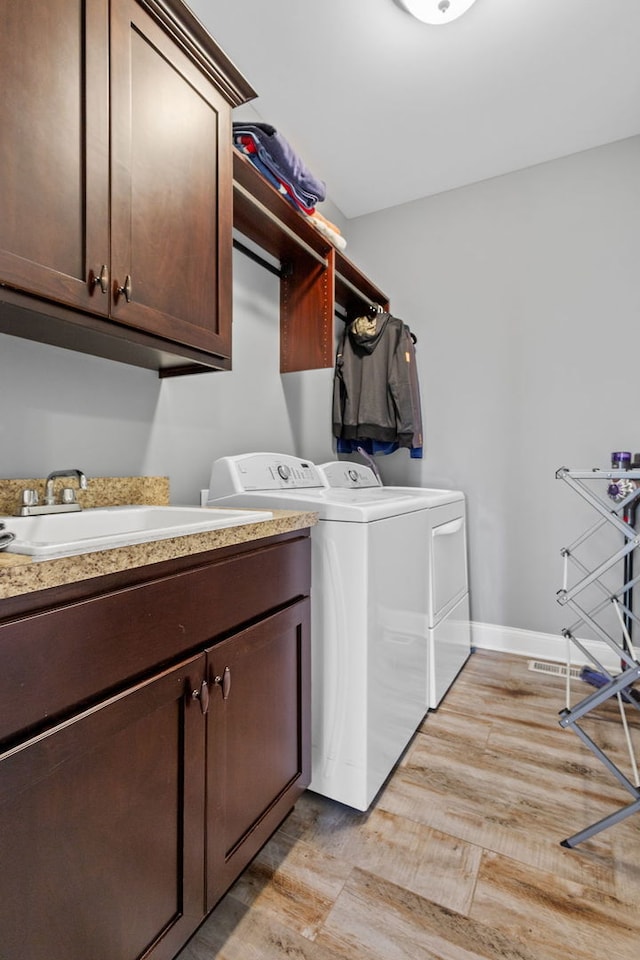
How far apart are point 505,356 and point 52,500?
2380 millimetres

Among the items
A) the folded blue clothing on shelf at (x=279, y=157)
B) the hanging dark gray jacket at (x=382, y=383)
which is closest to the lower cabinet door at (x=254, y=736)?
the hanging dark gray jacket at (x=382, y=383)

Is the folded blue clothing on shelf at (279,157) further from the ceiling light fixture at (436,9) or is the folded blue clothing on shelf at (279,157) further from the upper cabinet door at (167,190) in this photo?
the ceiling light fixture at (436,9)

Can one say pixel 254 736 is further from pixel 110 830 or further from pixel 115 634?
pixel 115 634

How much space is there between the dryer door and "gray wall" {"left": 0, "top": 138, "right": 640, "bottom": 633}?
35 cm

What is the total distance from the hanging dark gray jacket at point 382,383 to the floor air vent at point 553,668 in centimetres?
132

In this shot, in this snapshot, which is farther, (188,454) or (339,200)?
(339,200)

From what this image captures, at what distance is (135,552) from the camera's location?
0.75 m

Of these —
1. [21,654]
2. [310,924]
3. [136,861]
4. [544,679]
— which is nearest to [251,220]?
[21,654]

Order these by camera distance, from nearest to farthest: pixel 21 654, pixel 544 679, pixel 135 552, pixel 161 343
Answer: pixel 21 654
pixel 135 552
pixel 161 343
pixel 544 679

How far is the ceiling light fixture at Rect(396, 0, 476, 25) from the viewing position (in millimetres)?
1595

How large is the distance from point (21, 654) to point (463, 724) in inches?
69.5

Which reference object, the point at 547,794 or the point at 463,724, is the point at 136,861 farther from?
the point at 463,724

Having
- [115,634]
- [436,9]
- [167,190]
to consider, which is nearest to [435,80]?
[436,9]

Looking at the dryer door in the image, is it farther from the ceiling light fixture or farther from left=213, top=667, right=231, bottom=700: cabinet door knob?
the ceiling light fixture
